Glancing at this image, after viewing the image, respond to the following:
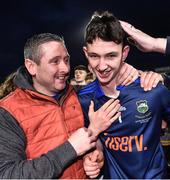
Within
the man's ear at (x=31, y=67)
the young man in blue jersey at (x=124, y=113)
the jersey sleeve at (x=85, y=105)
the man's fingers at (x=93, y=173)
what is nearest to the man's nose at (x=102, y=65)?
the young man in blue jersey at (x=124, y=113)

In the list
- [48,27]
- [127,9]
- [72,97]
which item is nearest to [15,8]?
[48,27]

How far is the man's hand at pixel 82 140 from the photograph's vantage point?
227 centimetres

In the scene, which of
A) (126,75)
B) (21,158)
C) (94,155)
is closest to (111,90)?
(126,75)

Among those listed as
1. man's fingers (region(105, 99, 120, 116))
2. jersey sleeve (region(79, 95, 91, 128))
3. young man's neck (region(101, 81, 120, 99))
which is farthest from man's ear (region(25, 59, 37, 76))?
man's fingers (region(105, 99, 120, 116))

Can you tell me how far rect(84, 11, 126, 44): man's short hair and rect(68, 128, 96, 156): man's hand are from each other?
627 mm

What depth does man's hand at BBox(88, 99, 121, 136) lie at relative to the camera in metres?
2.31

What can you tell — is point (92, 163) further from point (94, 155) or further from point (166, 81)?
point (166, 81)

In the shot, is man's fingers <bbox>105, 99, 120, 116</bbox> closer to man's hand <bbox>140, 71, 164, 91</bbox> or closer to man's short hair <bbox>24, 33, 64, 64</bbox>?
man's hand <bbox>140, 71, 164, 91</bbox>

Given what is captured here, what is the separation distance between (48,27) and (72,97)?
1293 centimetres

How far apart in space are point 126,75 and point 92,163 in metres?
0.68

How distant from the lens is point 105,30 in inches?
94.3

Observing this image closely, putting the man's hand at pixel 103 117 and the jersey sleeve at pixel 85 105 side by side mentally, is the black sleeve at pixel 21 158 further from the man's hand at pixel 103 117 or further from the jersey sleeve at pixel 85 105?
the jersey sleeve at pixel 85 105

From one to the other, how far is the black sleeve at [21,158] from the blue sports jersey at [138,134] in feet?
1.29

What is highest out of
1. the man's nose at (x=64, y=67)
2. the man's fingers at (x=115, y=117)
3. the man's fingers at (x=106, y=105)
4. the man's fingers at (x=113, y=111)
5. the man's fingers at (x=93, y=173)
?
the man's nose at (x=64, y=67)
